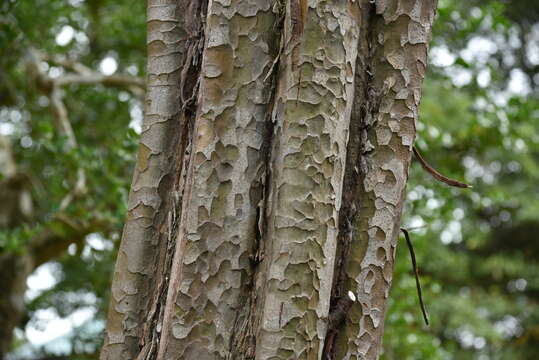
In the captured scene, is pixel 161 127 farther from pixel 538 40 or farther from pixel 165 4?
pixel 538 40

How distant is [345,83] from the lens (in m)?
1.35

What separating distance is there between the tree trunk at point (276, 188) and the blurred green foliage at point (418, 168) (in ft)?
5.85

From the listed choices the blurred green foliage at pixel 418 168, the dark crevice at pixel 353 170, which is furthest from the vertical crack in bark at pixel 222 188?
the blurred green foliage at pixel 418 168

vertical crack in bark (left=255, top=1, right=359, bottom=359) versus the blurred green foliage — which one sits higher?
the blurred green foliage

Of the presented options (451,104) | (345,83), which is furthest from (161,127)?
(451,104)

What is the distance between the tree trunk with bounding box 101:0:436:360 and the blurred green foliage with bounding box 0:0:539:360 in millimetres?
1784

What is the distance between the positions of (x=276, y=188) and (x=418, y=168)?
2711 millimetres

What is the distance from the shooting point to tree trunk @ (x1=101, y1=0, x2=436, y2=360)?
129 cm

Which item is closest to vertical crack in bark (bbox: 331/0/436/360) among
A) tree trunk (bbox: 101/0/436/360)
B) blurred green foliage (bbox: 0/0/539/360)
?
tree trunk (bbox: 101/0/436/360)

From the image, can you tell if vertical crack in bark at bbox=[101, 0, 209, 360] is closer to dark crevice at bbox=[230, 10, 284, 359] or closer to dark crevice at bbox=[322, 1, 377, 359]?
dark crevice at bbox=[230, 10, 284, 359]

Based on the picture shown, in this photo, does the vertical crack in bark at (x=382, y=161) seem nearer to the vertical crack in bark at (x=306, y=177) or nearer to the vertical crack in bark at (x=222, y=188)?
the vertical crack in bark at (x=306, y=177)

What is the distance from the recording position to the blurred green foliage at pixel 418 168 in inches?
148

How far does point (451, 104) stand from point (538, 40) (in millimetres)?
6329

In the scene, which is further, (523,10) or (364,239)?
(523,10)
